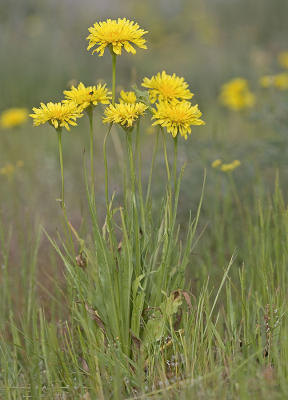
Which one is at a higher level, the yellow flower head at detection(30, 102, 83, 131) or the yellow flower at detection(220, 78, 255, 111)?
the yellow flower at detection(220, 78, 255, 111)

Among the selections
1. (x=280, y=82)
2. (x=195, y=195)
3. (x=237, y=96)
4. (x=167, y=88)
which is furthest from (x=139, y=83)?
(x=167, y=88)

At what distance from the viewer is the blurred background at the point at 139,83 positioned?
2.87m

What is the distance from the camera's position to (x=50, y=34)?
24.2ft

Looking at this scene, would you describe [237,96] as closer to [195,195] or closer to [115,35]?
[195,195]

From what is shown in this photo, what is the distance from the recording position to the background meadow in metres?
1.53

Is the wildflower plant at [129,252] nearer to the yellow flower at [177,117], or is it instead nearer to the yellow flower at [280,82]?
the yellow flower at [177,117]

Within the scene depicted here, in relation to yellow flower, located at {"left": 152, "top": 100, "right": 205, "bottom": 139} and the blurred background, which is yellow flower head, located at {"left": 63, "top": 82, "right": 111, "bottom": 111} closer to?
yellow flower, located at {"left": 152, "top": 100, "right": 205, "bottom": 139}

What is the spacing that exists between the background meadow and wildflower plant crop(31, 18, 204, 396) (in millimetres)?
98

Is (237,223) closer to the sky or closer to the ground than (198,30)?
closer to the ground

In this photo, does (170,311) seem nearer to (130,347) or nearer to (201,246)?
(130,347)

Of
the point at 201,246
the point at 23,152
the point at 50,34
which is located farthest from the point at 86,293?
the point at 50,34

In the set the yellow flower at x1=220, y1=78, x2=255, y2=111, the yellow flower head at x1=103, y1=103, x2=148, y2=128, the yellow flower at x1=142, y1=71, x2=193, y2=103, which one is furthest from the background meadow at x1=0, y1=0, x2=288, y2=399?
the yellow flower head at x1=103, y1=103, x2=148, y2=128

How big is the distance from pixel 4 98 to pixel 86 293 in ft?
13.1

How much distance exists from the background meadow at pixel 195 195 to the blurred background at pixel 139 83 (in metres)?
0.02
